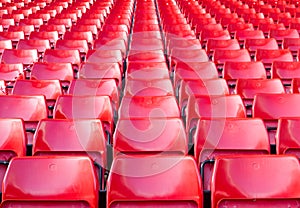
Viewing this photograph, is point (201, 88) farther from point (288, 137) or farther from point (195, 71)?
point (288, 137)

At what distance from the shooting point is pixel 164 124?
305 cm

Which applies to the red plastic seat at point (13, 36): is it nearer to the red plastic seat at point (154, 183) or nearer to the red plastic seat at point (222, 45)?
the red plastic seat at point (222, 45)

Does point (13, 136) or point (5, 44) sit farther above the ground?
point (5, 44)

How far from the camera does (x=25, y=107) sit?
366cm

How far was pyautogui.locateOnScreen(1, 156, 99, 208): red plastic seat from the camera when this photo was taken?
2367 millimetres

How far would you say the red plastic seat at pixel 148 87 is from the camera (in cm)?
425

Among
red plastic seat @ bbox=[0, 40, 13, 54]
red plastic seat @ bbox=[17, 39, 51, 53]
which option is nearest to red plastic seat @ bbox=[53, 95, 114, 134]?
red plastic seat @ bbox=[17, 39, 51, 53]

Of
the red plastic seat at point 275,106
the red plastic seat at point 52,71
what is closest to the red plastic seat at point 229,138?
the red plastic seat at point 275,106

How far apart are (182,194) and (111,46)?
161 inches

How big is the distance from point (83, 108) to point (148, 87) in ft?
2.69

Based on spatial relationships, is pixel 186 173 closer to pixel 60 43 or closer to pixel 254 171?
pixel 254 171

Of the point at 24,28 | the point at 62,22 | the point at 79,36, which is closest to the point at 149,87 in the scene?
the point at 79,36

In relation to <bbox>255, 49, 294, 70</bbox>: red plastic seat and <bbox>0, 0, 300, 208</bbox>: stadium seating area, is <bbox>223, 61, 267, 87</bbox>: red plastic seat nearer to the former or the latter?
<bbox>0, 0, 300, 208</bbox>: stadium seating area

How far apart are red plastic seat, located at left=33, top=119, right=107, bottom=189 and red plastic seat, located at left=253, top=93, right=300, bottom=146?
49.8 inches
